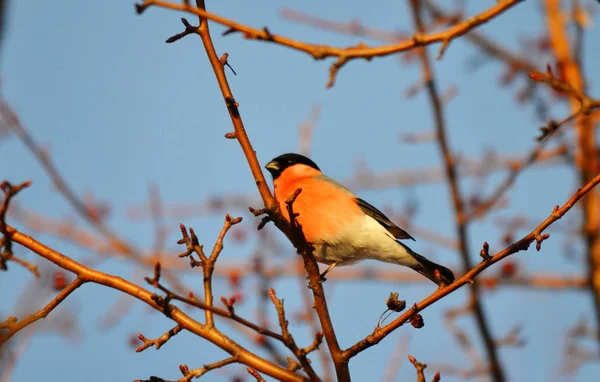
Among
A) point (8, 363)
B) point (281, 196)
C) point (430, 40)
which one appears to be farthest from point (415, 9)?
point (8, 363)

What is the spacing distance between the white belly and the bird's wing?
0.04 meters

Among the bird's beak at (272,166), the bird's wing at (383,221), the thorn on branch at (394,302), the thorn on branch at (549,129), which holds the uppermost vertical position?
the bird's beak at (272,166)

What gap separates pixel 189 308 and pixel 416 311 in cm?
305

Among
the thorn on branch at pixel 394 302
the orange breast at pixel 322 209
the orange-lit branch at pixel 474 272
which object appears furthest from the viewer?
the orange breast at pixel 322 209

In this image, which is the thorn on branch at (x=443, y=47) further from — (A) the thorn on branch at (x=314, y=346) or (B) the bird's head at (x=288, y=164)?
(B) the bird's head at (x=288, y=164)

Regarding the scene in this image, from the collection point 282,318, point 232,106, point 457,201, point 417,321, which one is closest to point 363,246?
point 457,201

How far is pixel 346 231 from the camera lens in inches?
144

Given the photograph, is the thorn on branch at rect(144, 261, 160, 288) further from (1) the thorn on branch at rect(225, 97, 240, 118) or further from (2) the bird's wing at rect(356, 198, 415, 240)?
(2) the bird's wing at rect(356, 198, 415, 240)

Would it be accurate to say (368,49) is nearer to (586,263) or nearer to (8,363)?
(8,363)

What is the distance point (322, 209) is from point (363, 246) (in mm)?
274

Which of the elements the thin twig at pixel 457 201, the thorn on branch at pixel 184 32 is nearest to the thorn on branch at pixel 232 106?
the thorn on branch at pixel 184 32

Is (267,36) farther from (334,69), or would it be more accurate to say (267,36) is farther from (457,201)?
(457,201)

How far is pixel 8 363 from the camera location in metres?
3.11

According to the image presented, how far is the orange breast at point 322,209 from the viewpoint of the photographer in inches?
144
